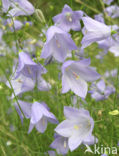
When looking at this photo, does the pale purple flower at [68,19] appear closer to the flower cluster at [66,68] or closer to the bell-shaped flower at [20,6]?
the flower cluster at [66,68]

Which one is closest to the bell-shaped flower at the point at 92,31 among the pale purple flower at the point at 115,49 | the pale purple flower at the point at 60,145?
the pale purple flower at the point at 60,145

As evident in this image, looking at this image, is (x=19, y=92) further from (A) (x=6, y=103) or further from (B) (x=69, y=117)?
(A) (x=6, y=103)

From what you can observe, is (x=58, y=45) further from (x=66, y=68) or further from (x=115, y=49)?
(x=115, y=49)

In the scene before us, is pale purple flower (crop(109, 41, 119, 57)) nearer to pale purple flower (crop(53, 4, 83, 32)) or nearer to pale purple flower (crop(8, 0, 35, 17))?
pale purple flower (crop(53, 4, 83, 32))

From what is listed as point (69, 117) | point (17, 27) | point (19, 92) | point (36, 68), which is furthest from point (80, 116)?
point (17, 27)

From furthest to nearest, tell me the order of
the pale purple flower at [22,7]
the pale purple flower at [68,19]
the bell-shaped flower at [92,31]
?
the pale purple flower at [68,19] < the pale purple flower at [22,7] < the bell-shaped flower at [92,31]

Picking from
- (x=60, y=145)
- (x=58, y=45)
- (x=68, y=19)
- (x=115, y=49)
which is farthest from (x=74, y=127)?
(x=115, y=49)
